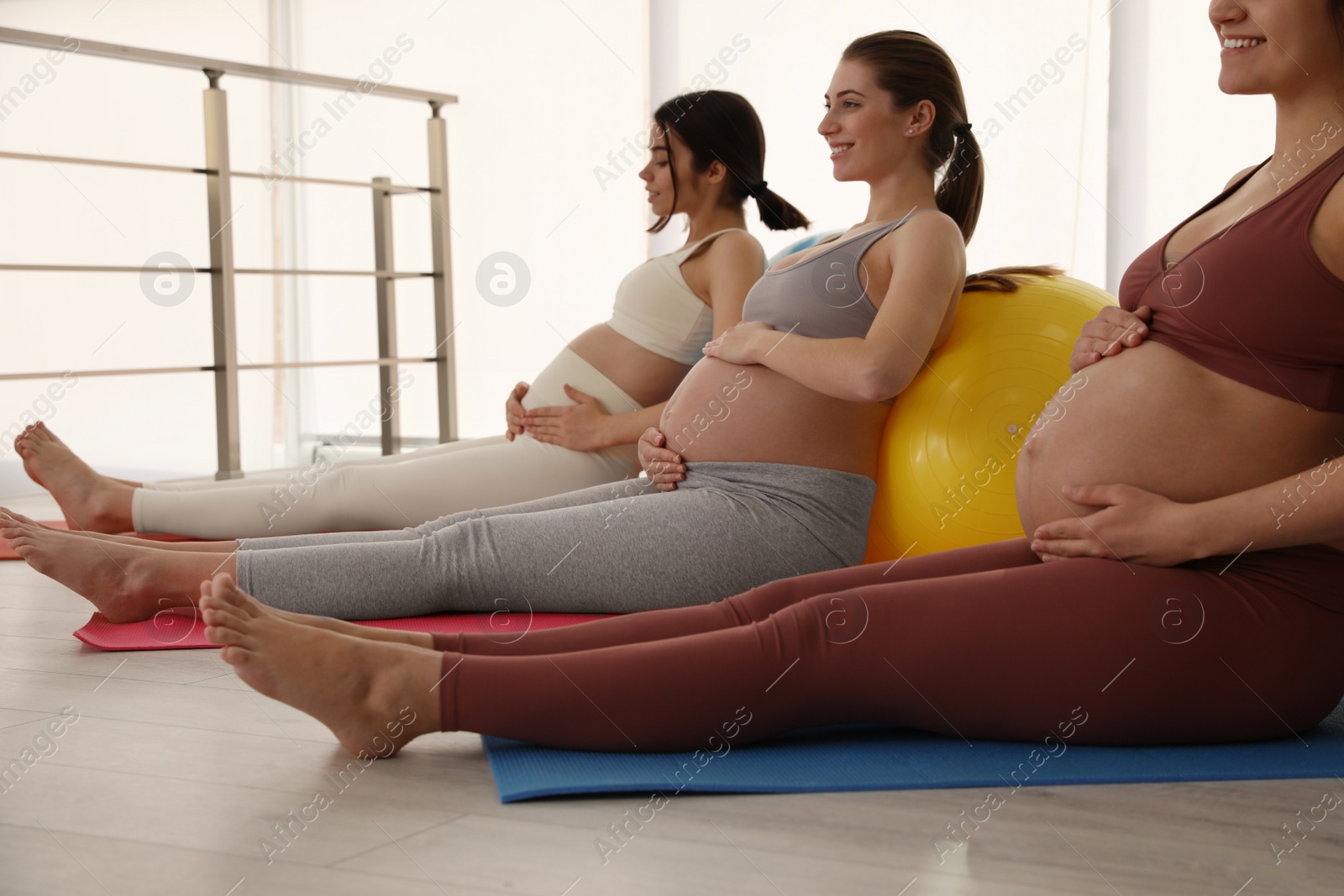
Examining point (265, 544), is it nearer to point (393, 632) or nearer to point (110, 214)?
point (393, 632)

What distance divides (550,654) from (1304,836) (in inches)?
28.5

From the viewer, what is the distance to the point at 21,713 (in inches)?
57.9

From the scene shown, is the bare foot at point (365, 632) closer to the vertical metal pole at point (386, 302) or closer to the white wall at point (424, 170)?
the vertical metal pole at point (386, 302)

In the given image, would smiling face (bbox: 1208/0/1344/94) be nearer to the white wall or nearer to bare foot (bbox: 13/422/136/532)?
bare foot (bbox: 13/422/136/532)

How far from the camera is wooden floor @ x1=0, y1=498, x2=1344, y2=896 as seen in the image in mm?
972

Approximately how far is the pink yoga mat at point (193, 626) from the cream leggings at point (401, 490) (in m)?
0.41

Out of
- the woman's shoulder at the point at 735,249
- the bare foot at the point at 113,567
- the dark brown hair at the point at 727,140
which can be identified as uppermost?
the dark brown hair at the point at 727,140

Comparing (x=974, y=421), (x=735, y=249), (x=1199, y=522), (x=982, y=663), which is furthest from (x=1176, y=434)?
(x=735, y=249)

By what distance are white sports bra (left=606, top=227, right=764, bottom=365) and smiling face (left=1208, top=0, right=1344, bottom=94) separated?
1.21 m

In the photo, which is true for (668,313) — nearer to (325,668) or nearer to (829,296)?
(829,296)

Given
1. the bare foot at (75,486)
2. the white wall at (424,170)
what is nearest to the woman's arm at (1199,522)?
the bare foot at (75,486)

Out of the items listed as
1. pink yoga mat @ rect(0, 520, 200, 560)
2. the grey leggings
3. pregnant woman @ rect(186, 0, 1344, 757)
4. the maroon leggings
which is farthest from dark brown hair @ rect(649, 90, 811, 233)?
the maroon leggings

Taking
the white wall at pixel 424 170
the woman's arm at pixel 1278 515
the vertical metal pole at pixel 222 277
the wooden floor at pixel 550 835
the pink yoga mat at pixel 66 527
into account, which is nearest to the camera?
the wooden floor at pixel 550 835

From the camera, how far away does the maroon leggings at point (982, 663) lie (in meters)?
1.17
